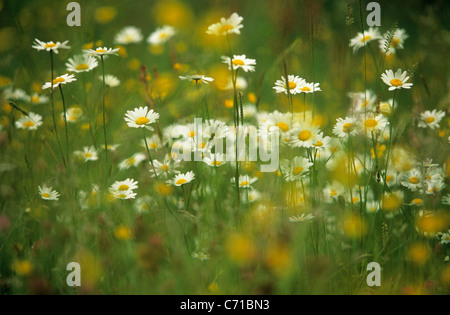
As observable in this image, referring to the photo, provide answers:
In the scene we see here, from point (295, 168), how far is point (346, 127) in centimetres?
20

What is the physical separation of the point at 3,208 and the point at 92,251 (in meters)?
0.41

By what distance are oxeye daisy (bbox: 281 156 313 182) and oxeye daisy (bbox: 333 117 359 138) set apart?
0.14 metres

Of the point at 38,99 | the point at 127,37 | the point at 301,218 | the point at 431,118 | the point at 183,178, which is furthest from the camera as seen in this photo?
the point at 127,37

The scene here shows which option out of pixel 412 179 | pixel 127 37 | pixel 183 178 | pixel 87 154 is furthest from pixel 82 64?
pixel 412 179

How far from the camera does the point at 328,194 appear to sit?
1.40 metres

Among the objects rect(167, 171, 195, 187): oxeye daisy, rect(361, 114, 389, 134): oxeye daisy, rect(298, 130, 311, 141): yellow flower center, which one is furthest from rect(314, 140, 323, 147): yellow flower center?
rect(167, 171, 195, 187): oxeye daisy

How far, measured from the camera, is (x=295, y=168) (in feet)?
4.25

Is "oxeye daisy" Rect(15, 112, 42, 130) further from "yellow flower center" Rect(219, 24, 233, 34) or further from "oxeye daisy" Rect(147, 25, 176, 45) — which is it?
"yellow flower center" Rect(219, 24, 233, 34)

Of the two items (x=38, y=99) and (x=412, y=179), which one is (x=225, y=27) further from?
(x=38, y=99)

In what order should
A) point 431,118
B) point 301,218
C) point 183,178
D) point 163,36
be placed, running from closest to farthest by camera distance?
point 301,218
point 183,178
point 431,118
point 163,36

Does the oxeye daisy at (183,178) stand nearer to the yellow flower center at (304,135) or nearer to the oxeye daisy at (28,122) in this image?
the yellow flower center at (304,135)

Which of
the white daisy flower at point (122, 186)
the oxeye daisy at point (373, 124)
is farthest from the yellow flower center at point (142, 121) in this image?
the oxeye daisy at point (373, 124)

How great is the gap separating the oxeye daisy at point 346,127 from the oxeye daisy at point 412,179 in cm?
21
